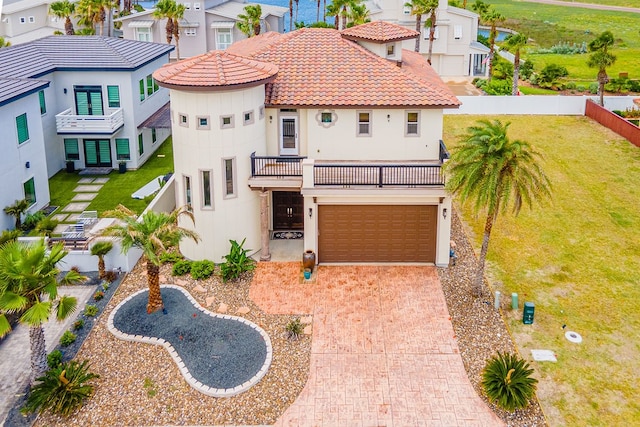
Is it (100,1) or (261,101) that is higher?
(100,1)

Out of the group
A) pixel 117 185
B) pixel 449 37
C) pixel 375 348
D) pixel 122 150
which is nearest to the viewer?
pixel 375 348

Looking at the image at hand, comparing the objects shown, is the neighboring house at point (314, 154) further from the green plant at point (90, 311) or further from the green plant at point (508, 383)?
the green plant at point (508, 383)

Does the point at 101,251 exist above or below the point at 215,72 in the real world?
below

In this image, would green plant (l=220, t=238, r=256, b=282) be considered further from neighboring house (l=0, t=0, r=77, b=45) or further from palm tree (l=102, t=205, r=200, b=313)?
neighboring house (l=0, t=0, r=77, b=45)

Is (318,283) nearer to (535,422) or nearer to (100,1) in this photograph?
(535,422)

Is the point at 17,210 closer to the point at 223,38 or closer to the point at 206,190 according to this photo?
the point at 206,190

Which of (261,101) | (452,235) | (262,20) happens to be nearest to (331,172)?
(261,101)

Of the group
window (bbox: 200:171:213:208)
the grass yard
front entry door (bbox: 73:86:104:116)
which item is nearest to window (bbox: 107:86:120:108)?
front entry door (bbox: 73:86:104:116)

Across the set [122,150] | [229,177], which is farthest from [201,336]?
[122,150]
